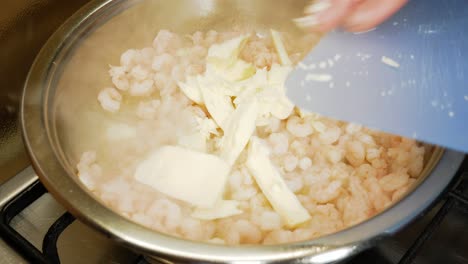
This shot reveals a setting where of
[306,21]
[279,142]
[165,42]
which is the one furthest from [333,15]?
[165,42]

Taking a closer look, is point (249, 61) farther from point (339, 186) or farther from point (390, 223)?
point (390, 223)

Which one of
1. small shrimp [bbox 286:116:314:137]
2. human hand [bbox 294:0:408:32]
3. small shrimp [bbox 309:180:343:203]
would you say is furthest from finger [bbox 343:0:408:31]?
small shrimp [bbox 309:180:343:203]

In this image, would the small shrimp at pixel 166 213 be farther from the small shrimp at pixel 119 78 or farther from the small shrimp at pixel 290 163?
the small shrimp at pixel 119 78

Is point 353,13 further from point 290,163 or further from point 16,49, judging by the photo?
point 16,49

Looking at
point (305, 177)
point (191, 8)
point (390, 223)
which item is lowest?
point (305, 177)

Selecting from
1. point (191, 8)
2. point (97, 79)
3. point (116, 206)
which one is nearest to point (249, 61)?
point (191, 8)

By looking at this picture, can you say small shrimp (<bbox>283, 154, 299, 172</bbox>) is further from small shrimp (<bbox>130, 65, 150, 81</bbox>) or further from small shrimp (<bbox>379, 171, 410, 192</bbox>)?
small shrimp (<bbox>130, 65, 150, 81</bbox>)
